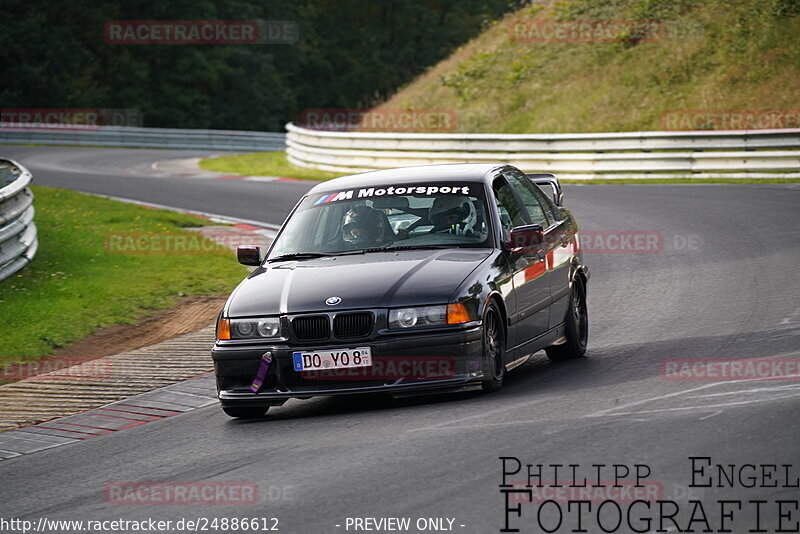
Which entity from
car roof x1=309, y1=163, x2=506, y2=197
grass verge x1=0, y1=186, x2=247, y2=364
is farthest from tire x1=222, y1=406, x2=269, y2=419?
grass verge x1=0, y1=186, x2=247, y2=364

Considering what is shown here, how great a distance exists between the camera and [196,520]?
5828 mm

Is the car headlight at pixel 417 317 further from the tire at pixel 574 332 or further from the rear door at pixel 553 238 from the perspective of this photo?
the tire at pixel 574 332

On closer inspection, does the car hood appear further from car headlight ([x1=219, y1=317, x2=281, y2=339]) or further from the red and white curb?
the red and white curb

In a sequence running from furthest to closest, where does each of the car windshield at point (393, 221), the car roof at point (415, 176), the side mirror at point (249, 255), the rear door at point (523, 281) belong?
the car roof at point (415, 176), the side mirror at point (249, 255), the car windshield at point (393, 221), the rear door at point (523, 281)

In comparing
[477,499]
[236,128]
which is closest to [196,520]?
[477,499]

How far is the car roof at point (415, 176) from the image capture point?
30.6 ft

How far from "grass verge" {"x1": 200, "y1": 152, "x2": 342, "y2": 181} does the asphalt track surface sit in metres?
18.3

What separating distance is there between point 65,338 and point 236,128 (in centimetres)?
6162

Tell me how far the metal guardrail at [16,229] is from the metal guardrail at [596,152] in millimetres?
13313

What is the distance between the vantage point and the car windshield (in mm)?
8875

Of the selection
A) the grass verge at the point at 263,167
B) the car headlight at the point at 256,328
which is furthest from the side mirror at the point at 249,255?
the grass verge at the point at 263,167

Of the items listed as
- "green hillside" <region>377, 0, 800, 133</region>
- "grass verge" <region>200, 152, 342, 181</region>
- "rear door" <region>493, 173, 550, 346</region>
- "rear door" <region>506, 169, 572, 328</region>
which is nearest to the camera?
"rear door" <region>493, 173, 550, 346</region>

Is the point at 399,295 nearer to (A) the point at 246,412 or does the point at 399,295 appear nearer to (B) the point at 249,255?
(A) the point at 246,412

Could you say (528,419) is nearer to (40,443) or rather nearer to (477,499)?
(477,499)
